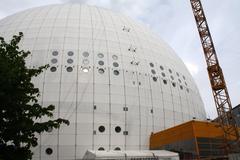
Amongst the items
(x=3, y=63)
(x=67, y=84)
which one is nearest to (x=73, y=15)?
(x=67, y=84)

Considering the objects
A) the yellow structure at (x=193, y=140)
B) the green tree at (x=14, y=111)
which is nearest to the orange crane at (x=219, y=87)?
the yellow structure at (x=193, y=140)

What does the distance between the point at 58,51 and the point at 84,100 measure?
7422 millimetres

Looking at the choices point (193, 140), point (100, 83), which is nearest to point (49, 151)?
point (100, 83)

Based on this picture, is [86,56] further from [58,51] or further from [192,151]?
[192,151]

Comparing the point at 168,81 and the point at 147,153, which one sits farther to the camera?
the point at 168,81

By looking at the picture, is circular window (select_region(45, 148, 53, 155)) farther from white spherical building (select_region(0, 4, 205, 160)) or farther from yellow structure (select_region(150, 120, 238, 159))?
yellow structure (select_region(150, 120, 238, 159))

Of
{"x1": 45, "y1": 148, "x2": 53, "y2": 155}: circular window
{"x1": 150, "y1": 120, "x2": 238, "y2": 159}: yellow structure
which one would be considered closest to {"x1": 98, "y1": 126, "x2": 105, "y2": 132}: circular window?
{"x1": 45, "y1": 148, "x2": 53, "y2": 155}: circular window

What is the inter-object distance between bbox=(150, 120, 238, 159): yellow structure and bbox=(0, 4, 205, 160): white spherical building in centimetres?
234

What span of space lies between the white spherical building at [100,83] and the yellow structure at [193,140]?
7.69ft

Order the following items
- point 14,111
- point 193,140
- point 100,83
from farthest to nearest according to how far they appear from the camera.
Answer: point 100,83, point 193,140, point 14,111

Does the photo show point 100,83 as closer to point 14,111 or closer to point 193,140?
point 193,140

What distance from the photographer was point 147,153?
32.6 meters

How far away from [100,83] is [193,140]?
12.1 metres

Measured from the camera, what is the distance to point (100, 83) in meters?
36.2
